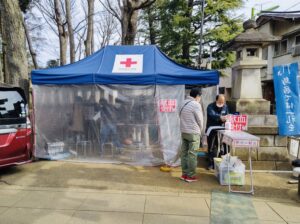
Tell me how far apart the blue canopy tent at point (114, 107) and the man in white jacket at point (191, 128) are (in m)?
1.08

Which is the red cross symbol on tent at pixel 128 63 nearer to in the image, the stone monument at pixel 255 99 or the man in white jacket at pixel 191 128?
the man in white jacket at pixel 191 128

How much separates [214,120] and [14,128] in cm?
437

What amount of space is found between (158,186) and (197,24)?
677 inches

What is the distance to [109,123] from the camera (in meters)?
7.12

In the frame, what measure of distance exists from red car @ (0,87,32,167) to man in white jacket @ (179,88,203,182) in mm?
3479

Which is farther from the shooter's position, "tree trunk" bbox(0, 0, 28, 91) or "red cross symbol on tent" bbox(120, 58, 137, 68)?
"tree trunk" bbox(0, 0, 28, 91)

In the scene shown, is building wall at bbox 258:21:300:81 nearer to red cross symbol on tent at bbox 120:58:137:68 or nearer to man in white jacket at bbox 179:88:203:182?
red cross symbol on tent at bbox 120:58:137:68

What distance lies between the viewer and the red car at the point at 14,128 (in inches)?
227

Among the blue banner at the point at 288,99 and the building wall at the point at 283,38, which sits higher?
the building wall at the point at 283,38

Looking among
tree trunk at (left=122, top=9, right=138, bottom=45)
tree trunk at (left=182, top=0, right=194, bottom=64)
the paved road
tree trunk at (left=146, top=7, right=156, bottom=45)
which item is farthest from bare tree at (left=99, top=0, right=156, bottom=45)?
tree trunk at (left=146, top=7, right=156, bottom=45)

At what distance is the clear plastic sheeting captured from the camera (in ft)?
22.6

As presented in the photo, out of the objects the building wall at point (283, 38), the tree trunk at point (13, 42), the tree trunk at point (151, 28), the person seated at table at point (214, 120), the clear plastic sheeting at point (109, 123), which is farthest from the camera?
the tree trunk at point (151, 28)

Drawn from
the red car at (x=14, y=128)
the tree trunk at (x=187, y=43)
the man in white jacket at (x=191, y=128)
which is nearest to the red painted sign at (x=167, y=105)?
the man in white jacket at (x=191, y=128)

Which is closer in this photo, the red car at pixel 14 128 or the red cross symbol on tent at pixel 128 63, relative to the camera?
the red car at pixel 14 128
